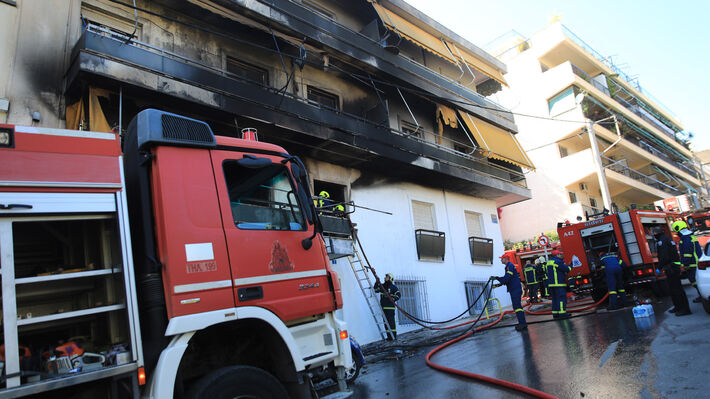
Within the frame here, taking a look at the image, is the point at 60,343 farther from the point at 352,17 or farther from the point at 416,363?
the point at 352,17

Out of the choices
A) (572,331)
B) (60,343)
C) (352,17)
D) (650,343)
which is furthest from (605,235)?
(60,343)

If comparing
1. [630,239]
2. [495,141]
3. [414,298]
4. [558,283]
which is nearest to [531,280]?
[630,239]

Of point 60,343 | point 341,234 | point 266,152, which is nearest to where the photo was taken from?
point 60,343

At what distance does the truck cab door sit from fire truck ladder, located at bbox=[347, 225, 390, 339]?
649 centimetres

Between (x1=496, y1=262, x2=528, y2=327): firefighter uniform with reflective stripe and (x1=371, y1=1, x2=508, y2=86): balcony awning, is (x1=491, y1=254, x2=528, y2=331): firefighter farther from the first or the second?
(x1=371, y1=1, x2=508, y2=86): balcony awning

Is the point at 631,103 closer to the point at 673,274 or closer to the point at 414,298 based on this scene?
the point at 414,298

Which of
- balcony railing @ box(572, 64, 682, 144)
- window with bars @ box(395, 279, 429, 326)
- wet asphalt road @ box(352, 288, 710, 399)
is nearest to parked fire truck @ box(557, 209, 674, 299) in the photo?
wet asphalt road @ box(352, 288, 710, 399)

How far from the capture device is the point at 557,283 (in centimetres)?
1020

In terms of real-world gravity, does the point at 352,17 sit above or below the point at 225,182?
above

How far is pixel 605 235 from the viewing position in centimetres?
A: 1257

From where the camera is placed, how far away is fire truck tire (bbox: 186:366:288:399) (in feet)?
10.6

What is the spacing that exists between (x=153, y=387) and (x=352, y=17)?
13.6m

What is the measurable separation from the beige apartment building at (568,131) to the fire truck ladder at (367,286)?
1478cm

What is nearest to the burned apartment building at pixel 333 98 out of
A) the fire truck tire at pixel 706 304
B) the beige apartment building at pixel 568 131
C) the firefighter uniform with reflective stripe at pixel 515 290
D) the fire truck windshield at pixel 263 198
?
the firefighter uniform with reflective stripe at pixel 515 290
